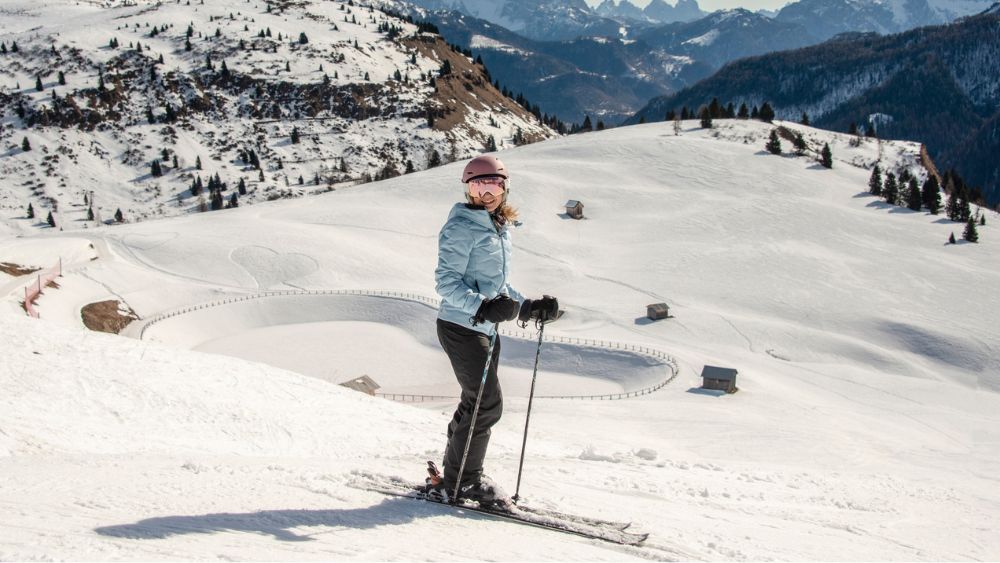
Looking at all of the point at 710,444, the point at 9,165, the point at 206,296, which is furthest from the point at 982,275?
the point at 9,165

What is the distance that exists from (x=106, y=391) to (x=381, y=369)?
2753 cm

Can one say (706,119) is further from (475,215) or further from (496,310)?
(496,310)

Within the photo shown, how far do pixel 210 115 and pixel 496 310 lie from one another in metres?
169

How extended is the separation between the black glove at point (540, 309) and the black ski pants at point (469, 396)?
16.4 inches

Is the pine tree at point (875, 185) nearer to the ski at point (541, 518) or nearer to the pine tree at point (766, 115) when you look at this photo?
the pine tree at point (766, 115)

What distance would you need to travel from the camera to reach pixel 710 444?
79.8 feet

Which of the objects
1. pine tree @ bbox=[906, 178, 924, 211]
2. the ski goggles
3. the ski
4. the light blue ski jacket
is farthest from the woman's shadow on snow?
pine tree @ bbox=[906, 178, 924, 211]

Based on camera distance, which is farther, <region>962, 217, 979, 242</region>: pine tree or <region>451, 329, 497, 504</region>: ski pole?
<region>962, 217, 979, 242</region>: pine tree

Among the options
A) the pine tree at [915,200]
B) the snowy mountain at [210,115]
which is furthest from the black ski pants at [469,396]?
the snowy mountain at [210,115]

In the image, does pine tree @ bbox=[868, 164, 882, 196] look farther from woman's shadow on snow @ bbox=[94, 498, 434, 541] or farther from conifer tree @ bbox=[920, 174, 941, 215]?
woman's shadow on snow @ bbox=[94, 498, 434, 541]

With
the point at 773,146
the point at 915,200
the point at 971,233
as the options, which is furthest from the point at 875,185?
the point at 773,146

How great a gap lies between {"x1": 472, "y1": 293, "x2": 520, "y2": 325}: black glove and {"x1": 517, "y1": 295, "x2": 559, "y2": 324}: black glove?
504mm

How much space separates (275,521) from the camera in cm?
619

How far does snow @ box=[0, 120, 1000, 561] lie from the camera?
678cm
